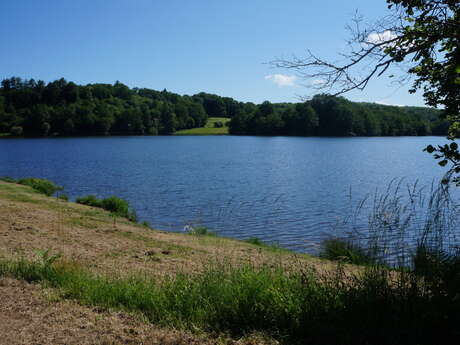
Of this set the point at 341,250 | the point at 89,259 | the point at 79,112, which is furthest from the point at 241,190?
Result: the point at 79,112

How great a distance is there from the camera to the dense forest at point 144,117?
454 feet

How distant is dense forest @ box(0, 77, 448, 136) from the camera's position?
138 m

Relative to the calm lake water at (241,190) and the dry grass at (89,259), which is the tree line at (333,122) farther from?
the dry grass at (89,259)

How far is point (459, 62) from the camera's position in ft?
15.3

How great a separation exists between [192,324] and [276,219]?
16348 millimetres

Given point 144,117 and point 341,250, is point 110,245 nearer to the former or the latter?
point 341,250

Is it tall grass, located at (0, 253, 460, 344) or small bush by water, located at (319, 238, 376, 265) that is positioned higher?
tall grass, located at (0, 253, 460, 344)

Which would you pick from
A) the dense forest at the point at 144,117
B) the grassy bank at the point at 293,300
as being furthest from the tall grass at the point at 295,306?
the dense forest at the point at 144,117

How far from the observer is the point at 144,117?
6393 inches

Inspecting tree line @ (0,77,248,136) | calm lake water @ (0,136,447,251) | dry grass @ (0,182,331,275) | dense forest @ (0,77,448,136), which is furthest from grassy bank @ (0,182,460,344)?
tree line @ (0,77,248,136)

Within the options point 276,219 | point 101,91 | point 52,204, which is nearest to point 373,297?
point 276,219

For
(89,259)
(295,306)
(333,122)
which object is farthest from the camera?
(333,122)

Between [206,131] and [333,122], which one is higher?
[333,122]

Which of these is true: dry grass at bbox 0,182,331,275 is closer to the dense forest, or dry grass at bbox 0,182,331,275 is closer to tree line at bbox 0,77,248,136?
the dense forest
